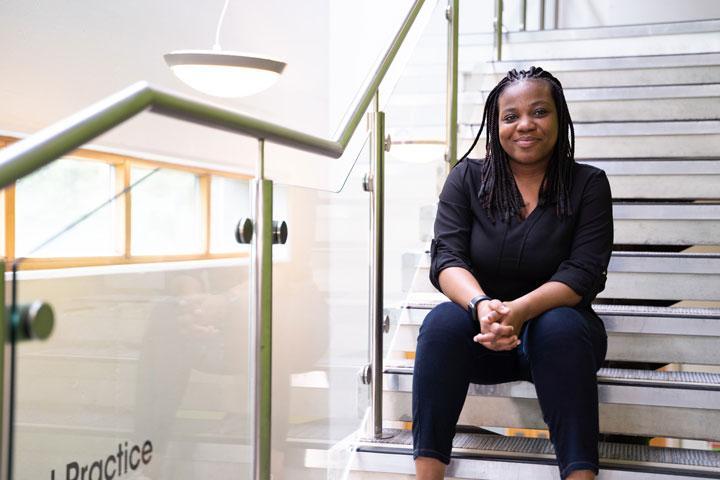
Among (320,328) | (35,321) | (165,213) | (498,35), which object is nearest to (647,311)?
(320,328)

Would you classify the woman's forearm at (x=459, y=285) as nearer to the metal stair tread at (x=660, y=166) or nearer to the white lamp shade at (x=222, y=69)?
the metal stair tread at (x=660, y=166)

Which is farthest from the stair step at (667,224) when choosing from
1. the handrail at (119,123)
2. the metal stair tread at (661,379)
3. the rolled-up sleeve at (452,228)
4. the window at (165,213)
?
the window at (165,213)

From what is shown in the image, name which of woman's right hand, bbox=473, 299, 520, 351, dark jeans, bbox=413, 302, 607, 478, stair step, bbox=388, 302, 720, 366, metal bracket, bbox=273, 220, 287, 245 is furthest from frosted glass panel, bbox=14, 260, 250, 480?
stair step, bbox=388, 302, 720, 366

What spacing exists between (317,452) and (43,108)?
8.79 feet

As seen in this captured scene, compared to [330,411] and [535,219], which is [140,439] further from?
[535,219]

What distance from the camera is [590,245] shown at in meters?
2.01


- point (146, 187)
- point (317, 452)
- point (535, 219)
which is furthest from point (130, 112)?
point (535, 219)

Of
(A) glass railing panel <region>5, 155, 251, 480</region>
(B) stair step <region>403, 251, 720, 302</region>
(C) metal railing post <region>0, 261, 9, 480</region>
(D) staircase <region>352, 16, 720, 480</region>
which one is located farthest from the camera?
(B) stair step <region>403, 251, 720, 302</region>

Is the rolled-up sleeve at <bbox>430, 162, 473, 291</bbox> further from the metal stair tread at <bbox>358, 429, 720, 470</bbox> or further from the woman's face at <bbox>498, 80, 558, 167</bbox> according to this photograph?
the metal stair tread at <bbox>358, 429, 720, 470</bbox>

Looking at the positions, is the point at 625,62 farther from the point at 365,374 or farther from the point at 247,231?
the point at 247,231

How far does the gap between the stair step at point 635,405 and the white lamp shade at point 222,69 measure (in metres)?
1.84

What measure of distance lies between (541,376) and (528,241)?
364mm

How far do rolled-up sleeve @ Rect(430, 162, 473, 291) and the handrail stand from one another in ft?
1.39

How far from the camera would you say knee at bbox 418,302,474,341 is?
6.15 ft
